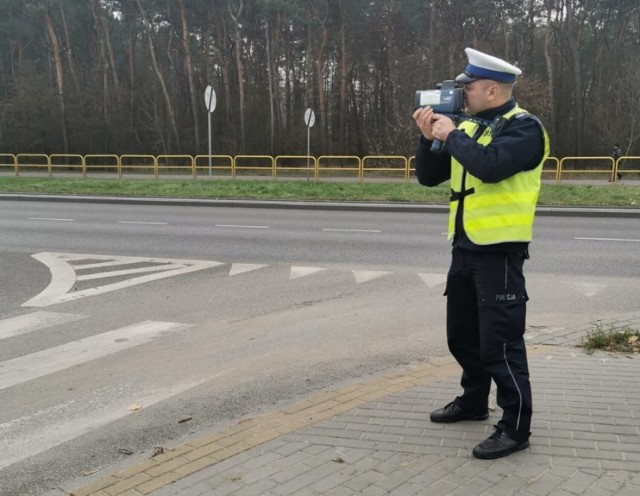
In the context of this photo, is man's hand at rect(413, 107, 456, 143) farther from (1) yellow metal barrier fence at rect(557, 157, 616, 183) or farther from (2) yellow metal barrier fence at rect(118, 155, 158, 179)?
(2) yellow metal barrier fence at rect(118, 155, 158, 179)

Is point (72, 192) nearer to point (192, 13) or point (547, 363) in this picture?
point (547, 363)

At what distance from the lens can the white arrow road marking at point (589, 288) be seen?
24.3 feet

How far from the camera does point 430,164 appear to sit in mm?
3391

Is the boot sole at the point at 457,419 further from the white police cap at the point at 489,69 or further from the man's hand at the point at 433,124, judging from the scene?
the white police cap at the point at 489,69

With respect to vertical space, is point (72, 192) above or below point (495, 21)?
below

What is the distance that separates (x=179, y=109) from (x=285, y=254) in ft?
122

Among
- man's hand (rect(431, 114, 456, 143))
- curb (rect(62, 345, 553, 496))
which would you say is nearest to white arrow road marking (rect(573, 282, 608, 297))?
curb (rect(62, 345, 553, 496))

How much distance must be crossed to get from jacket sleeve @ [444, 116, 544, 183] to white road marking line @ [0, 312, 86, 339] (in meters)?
4.86

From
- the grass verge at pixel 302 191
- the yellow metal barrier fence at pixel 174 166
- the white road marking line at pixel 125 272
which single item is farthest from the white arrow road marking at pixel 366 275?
the yellow metal barrier fence at pixel 174 166

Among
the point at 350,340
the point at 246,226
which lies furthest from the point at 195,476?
the point at 246,226

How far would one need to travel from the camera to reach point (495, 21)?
37.9 m

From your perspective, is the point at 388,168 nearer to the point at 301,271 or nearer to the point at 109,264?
the point at 301,271

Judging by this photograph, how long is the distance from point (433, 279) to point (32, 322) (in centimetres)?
498

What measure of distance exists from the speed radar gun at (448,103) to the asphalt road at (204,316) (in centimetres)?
226
